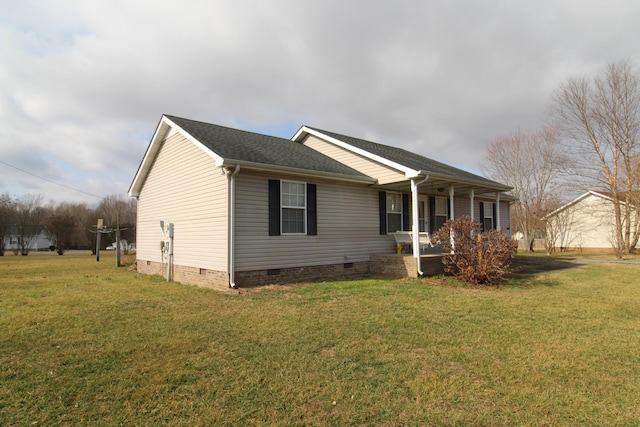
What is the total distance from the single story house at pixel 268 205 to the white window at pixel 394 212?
36 mm

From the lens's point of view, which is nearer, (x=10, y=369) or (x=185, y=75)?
(x=10, y=369)

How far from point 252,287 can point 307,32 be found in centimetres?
735

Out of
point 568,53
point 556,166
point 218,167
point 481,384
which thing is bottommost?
point 481,384

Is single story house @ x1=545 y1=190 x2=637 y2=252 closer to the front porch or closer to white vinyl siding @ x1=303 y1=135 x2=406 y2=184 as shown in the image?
the front porch

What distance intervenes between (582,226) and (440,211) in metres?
21.6

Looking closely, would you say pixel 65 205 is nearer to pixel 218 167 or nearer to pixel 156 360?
pixel 218 167

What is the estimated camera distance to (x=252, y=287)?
29.6ft

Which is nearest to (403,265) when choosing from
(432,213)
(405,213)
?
(405,213)

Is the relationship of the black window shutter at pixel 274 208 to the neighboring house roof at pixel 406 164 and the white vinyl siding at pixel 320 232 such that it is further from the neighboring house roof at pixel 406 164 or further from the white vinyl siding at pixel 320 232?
the neighboring house roof at pixel 406 164

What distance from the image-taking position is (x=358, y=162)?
1242 centimetres

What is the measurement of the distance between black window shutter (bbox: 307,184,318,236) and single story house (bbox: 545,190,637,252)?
982 inches

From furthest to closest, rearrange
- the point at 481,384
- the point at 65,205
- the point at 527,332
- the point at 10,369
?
the point at 65,205
the point at 527,332
the point at 10,369
the point at 481,384

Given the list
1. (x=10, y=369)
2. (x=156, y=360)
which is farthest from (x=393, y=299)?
(x=10, y=369)

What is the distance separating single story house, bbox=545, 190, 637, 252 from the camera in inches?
1112
